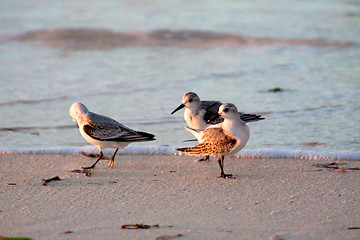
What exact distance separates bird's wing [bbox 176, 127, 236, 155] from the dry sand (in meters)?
0.28

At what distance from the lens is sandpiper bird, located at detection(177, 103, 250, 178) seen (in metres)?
5.79

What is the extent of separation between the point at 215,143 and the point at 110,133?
1.28 metres

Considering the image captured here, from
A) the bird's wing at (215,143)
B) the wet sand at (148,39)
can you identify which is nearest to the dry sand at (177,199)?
the bird's wing at (215,143)

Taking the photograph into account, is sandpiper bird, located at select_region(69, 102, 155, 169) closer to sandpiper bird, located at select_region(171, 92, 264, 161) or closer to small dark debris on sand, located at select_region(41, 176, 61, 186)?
small dark debris on sand, located at select_region(41, 176, 61, 186)

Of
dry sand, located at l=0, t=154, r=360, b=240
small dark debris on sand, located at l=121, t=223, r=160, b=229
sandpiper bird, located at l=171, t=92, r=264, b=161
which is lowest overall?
small dark debris on sand, located at l=121, t=223, r=160, b=229

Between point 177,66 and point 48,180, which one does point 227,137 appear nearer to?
point 48,180

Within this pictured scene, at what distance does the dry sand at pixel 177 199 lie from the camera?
4.31 m

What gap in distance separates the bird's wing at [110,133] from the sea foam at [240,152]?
1.70 ft

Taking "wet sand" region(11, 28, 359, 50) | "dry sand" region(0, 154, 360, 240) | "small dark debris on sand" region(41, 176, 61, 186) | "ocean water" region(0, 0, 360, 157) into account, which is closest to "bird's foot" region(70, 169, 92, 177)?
"dry sand" region(0, 154, 360, 240)

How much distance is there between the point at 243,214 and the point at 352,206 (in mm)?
1025

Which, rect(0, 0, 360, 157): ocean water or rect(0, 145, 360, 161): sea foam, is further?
rect(0, 0, 360, 157): ocean water

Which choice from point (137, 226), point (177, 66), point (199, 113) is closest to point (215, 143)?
point (199, 113)

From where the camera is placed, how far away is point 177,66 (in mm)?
12078

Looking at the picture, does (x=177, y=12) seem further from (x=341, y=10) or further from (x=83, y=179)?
(x=83, y=179)
